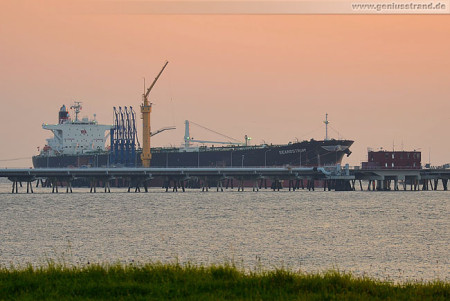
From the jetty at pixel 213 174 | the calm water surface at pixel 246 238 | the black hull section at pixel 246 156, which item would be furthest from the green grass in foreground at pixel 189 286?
the black hull section at pixel 246 156

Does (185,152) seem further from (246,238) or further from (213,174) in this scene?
(246,238)

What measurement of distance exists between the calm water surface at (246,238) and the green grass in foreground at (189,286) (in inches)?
69.0

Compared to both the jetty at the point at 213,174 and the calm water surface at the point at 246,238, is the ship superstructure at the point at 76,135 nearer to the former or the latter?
the jetty at the point at 213,174

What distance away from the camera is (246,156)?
6201 inches

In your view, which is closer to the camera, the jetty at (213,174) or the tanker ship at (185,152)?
the jetty at (213,174)

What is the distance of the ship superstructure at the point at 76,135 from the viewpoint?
7372 inches

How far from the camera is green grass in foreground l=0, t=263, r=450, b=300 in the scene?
1528 cm

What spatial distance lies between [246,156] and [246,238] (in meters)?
117

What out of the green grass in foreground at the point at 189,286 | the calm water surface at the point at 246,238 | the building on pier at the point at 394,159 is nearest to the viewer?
the green grass in foreground at the point at 189,286

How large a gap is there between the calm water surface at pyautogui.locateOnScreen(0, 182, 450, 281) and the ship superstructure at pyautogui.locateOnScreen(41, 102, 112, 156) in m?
122

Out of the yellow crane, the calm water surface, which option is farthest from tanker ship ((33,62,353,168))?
the calm water surface

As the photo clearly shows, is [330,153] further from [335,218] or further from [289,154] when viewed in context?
[335,218]

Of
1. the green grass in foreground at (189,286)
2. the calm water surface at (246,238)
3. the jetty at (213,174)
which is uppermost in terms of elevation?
the jetty at (213,174)

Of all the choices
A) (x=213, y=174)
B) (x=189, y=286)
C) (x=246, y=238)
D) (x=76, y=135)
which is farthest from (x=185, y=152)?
(x=189, y=286)
